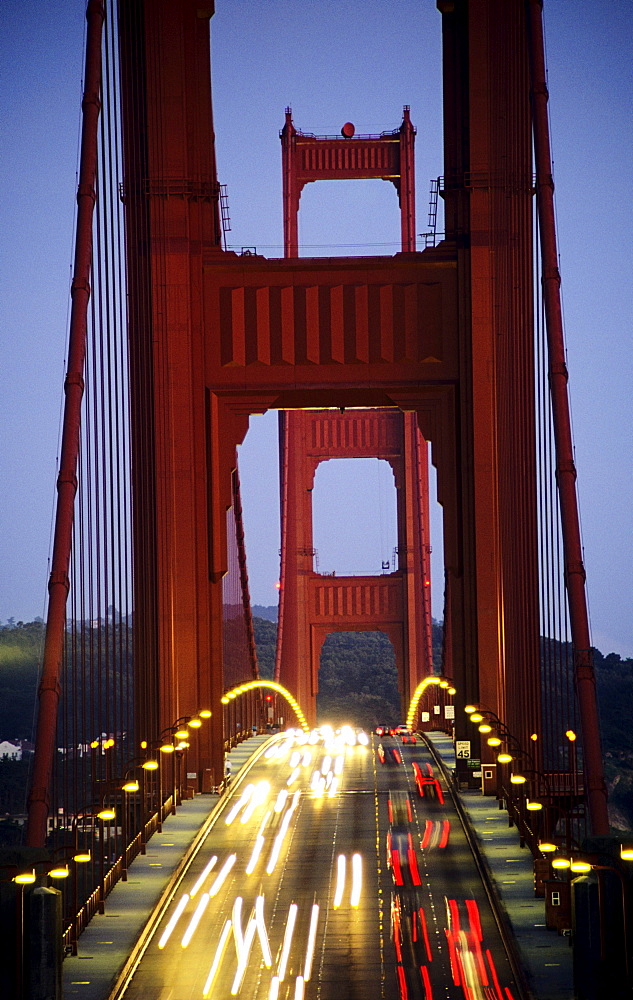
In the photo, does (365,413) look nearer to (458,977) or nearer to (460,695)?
(460,695)

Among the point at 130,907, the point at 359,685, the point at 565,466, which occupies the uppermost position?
the point at 565,466

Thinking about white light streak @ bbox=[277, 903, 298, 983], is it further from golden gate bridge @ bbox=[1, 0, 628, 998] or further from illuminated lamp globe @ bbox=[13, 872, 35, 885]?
golden gate bridge @ bbox=[1, 0, 628, 998]

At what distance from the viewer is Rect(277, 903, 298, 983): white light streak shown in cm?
2356

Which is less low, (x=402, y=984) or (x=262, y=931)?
(x=262, y=931)

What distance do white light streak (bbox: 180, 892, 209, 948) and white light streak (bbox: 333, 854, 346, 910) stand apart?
A: 8.07 feet

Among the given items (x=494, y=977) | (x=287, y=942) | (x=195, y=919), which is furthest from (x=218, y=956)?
(x=494, y=977)

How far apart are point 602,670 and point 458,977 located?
6722 cm

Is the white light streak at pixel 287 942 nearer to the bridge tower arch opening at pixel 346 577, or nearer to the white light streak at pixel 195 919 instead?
the white light streak at pixel 195 919

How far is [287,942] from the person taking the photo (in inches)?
998

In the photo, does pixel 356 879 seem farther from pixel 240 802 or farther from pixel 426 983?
pixel 240 802

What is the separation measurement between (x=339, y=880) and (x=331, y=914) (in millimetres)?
2899

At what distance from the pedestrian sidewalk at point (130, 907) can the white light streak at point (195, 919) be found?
2.43 ft

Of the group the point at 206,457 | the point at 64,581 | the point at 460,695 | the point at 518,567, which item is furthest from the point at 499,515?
the point at 64,581

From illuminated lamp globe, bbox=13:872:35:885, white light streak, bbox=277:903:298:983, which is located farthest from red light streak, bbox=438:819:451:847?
illuminated lamp globe, bbox=13:872:35:885
